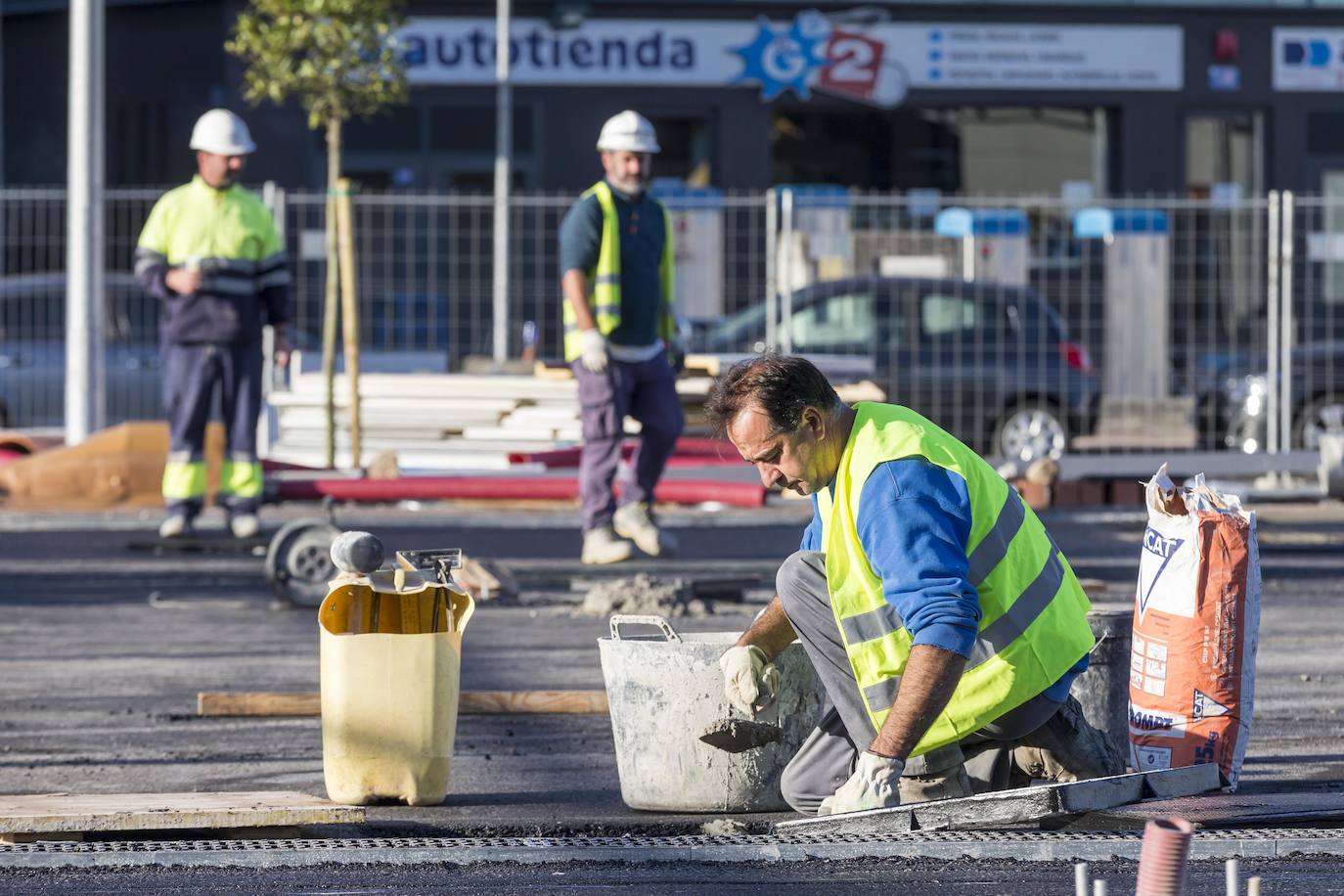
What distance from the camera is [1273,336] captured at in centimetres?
1650

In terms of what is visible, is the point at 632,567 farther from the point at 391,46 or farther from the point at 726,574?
the point at 391,46

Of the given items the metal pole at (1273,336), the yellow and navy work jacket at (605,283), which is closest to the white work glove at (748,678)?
the yellow and navy work jacket at (605,283)

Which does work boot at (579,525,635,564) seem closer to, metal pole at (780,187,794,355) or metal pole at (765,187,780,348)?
metal pole at (780,187,794,355)

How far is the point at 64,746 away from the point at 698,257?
1541 cm

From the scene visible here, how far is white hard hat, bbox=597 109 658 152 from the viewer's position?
10359mm

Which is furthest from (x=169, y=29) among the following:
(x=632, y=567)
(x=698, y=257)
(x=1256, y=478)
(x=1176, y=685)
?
(x=1176, y=685)

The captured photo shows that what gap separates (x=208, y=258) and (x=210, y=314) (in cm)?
31

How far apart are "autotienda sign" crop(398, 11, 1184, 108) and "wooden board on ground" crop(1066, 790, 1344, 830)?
20.7 m

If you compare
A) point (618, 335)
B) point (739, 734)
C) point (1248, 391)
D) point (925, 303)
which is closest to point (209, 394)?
point (618, 335)

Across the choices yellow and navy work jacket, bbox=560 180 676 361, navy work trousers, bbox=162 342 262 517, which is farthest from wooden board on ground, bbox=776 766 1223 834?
navy work trousers, bbox=162 342 262 517

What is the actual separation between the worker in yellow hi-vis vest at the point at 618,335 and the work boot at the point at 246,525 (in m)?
1.92

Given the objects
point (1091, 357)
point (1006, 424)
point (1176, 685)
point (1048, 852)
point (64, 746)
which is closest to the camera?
point (1048, 852)

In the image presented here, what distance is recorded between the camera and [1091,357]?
1869cm

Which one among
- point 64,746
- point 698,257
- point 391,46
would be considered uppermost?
point 391,46
